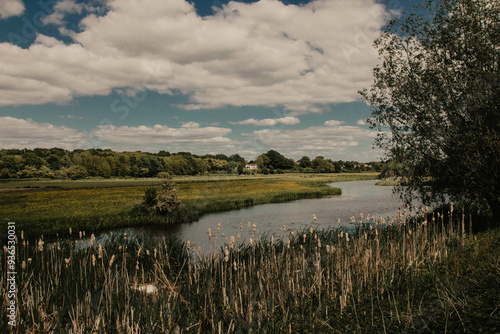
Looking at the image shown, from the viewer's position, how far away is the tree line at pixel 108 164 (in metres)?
60.8

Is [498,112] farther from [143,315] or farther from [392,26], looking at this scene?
[143,315]

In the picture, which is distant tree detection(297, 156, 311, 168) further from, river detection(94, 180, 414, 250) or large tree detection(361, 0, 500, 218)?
large tree detection(361, 0, 500, 218)

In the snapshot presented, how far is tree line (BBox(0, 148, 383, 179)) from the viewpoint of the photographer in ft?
199

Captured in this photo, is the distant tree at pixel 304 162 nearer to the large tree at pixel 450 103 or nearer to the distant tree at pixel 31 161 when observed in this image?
the distant tree at pixel 31 161

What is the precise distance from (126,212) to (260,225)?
1091cm

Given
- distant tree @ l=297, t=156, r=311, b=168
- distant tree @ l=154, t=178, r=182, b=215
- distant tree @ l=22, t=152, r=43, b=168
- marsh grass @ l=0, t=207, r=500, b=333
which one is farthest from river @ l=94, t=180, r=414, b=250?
distant tree @ l=297, t=156, r=311, b=168

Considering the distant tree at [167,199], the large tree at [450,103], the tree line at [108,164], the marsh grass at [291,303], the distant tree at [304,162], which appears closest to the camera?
the marsh grass at [291,303]

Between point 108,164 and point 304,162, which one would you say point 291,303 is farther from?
point 304,162

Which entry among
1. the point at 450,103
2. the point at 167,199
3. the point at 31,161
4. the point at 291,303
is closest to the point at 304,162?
the point at 31,161

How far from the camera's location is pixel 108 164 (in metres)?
76.4

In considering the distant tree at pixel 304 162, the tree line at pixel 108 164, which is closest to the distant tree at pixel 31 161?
the tree line at pixel 108 164

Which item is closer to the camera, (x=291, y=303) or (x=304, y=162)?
(x=291, y=303)

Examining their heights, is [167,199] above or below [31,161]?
below

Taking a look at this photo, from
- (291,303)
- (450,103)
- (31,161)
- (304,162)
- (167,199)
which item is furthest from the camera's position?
(304,162)
